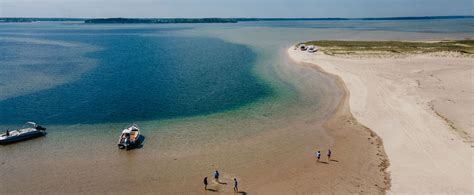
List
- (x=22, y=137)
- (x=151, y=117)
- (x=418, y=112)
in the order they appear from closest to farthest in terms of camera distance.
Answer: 1. (x=22, y=137)
2. (x=418, y=112)
3. (x=151, y=117)

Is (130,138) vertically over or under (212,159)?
over

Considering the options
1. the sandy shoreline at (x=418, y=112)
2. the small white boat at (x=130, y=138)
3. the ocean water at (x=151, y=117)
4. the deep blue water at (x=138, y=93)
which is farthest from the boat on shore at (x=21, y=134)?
the sandy shoreline at (x=418, y=112)

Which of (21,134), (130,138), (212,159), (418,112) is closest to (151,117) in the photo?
(130,138)

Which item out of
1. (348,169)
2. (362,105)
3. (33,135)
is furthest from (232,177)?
(362,105)

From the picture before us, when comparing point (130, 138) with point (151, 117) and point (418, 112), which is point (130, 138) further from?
point (418, 112)

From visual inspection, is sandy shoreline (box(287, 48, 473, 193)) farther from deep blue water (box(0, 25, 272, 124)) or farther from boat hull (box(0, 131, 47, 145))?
boat hull (box(0, 131, 47, 145))

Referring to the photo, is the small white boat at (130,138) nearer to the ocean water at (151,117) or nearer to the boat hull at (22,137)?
the ocean water at (151,117)

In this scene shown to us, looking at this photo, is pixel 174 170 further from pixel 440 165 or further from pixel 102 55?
pixel 102 55
